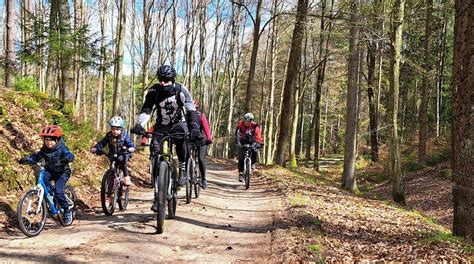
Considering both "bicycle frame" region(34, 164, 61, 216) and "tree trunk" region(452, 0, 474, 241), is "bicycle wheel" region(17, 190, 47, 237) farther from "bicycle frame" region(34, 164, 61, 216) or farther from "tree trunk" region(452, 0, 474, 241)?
"tree trunk" region(452, 0, 474, 241)

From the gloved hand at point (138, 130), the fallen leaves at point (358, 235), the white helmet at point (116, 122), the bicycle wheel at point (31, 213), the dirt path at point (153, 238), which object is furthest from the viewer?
the white helmet at point (116, 122)

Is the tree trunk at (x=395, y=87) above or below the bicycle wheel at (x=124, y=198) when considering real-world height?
above

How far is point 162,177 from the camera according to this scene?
593 centimetres

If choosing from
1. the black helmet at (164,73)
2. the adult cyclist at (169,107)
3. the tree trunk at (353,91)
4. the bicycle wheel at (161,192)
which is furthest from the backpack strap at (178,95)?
the tree trunk at (353,91)

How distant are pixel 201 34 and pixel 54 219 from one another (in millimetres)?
30282

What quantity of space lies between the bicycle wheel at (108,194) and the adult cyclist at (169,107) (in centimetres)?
133

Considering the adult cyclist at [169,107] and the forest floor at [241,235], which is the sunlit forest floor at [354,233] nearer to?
the forest floor at [241,235]

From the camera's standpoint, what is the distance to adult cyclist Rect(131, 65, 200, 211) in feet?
20.5

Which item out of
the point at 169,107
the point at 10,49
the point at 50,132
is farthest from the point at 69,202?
the point at 10,49

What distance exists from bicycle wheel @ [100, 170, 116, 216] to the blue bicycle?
636 mm

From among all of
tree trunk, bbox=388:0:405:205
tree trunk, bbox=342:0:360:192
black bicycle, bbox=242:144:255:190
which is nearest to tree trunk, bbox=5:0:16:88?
black bicycle, bbox=242:144:255:190

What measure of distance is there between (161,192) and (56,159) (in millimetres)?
1732

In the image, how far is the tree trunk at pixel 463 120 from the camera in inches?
222

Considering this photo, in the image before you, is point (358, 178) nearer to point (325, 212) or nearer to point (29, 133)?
point (325, 212)
